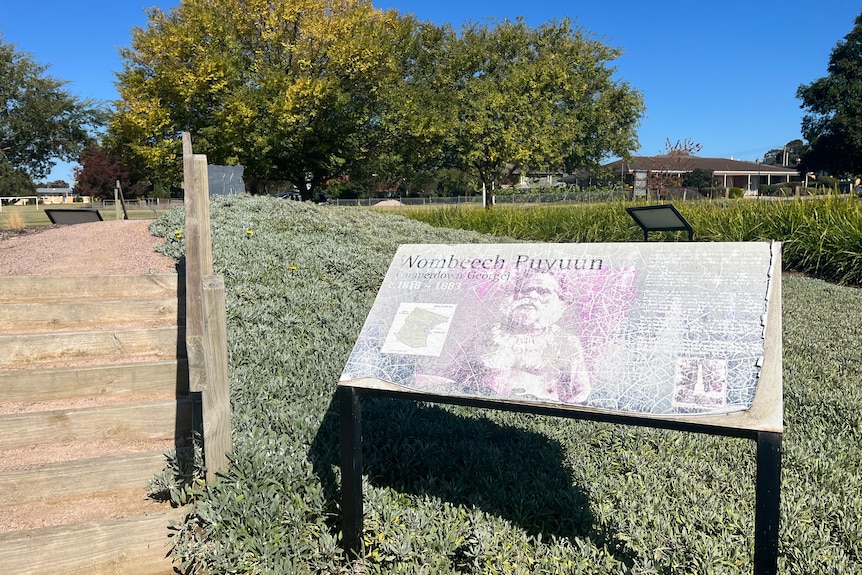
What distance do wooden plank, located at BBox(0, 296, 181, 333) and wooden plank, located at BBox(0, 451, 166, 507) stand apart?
161 centimetres

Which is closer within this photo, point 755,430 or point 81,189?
point 755,430

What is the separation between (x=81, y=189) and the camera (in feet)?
169

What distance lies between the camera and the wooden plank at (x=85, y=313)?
4.15 metres

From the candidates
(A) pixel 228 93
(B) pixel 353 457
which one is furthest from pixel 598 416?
(A) pixel 228 93

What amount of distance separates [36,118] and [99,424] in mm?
28932

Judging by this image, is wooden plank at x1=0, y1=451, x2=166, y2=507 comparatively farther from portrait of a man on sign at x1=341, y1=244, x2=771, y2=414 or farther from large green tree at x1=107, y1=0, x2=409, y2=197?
large green tree at x1=107, y1=0, x2=409, y2=197

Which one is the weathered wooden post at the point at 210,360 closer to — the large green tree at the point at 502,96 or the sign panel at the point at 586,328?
the sign panel at the point at 586,328

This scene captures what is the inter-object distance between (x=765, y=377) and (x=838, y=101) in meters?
50.1

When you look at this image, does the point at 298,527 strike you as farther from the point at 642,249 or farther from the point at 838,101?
the point at 838,101

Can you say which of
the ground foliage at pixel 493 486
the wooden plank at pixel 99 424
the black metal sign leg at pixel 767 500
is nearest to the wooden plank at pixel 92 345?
the ground foliage at pixel 493 486

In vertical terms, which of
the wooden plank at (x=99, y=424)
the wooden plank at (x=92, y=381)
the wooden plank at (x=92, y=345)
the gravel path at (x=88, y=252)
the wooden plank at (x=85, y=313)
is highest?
the gravel path at (x=88, y=252)

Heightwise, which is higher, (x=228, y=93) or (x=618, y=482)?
(x=228, y=93)

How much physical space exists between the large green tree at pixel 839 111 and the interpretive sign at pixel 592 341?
156 ft

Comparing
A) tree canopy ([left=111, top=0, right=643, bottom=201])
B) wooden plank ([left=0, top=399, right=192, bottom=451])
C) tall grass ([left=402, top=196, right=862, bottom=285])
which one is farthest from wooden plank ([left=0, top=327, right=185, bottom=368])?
tree canopy ([left=111, top=0, right=643, bottom=201])
